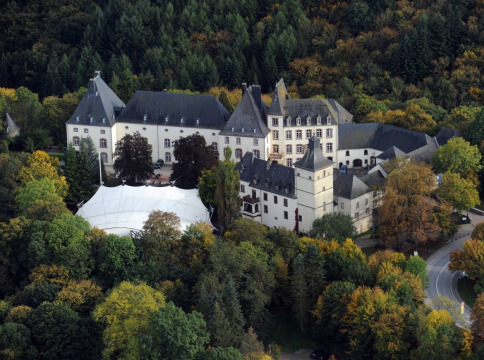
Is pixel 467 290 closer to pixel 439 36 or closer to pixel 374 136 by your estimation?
pixel 374 136

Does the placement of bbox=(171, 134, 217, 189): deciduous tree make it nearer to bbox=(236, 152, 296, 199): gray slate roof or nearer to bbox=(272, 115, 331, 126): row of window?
bbox=(236, 152, 296, 199): gray slate roof

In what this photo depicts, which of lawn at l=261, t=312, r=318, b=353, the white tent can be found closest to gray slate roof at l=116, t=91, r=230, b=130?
the white tent

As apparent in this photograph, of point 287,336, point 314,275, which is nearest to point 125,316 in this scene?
point 287,336

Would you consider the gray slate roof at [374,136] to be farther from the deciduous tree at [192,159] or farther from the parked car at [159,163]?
the parked car at [159,163]

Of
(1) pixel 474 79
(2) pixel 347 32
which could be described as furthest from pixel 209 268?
(2) pixel 347 32

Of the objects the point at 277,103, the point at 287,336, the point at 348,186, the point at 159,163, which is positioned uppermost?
the point at 277,103

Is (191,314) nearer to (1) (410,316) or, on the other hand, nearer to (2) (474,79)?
(1) (410,316)

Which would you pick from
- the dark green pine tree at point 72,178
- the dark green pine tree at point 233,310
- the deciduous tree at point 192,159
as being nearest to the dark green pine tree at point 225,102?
the deciduous tree at point 192,159
